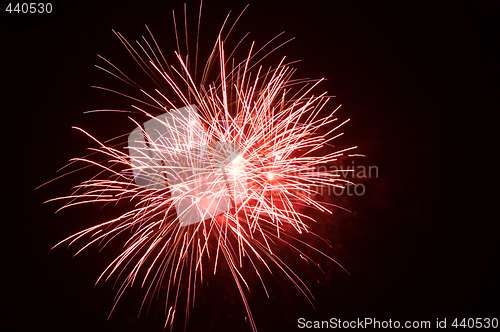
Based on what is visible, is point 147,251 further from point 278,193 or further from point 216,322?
point 278,193

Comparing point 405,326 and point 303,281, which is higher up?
point 303,281

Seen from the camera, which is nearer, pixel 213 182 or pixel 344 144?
pixel 213 182

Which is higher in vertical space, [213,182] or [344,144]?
[344,144]

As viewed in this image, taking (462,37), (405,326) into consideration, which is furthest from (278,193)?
(462,37)
